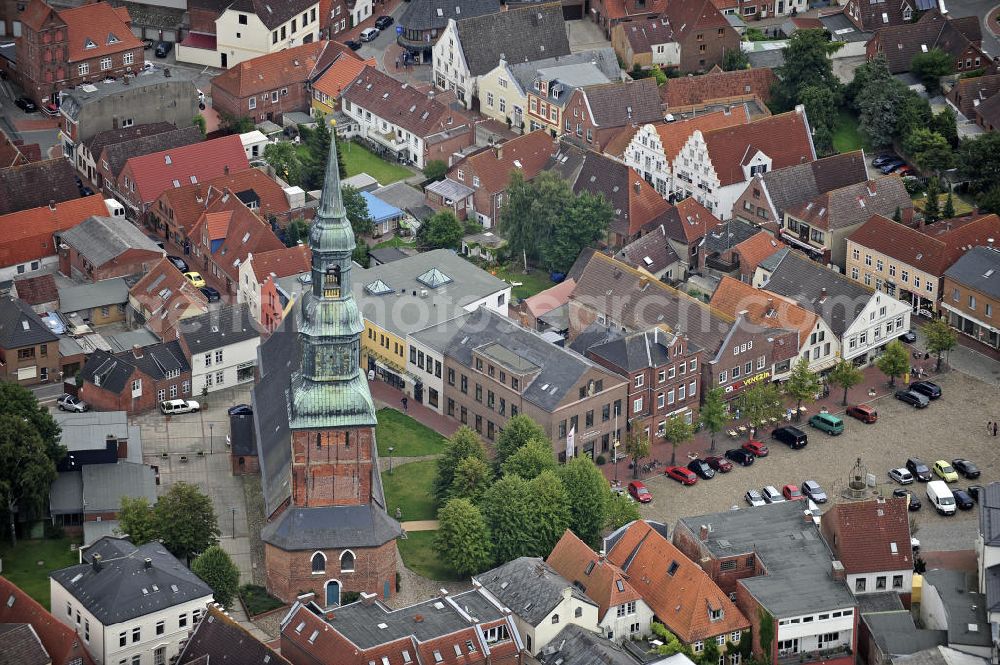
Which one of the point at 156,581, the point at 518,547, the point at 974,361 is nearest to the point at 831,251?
the point at 974,361

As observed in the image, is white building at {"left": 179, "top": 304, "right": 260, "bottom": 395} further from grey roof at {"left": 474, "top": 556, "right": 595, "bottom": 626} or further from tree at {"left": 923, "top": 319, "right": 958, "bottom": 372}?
tree at {"left": 923, "top": 319, "right": 958, "bottom": 372}

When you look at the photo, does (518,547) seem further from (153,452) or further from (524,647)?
(153,452)

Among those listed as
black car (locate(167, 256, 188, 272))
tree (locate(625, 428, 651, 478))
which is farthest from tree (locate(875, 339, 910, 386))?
black car (locate(167, 256, 188, 272))

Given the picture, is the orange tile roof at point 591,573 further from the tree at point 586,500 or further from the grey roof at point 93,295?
the grey roof at point 93,295

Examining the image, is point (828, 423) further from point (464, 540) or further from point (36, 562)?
point (36, 562)

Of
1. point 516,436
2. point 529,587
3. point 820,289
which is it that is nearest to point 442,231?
point 820,289
